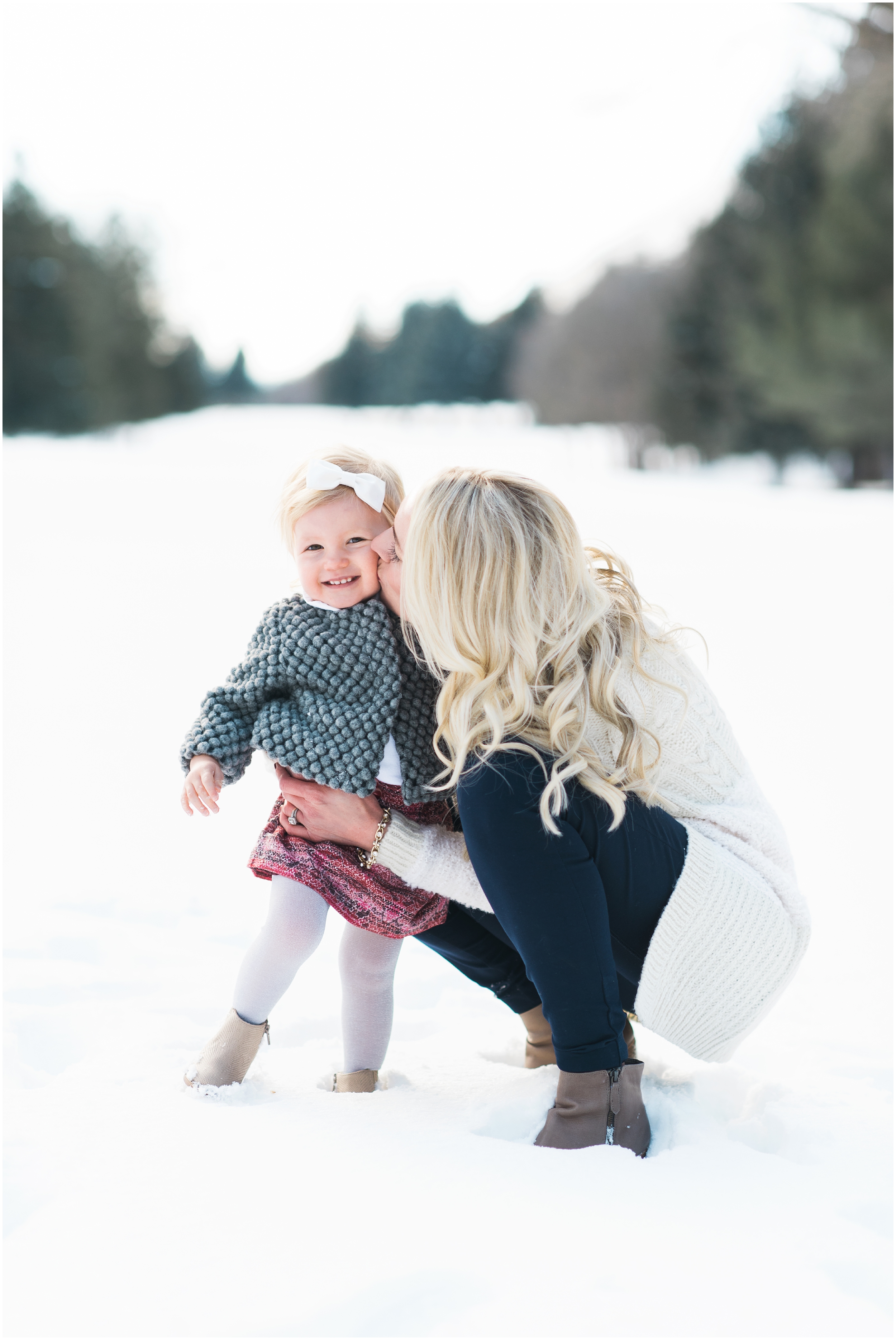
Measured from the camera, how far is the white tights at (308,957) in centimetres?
177

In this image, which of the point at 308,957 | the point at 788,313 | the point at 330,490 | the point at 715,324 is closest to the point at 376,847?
the point at 308,957

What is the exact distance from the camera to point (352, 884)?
180 cm

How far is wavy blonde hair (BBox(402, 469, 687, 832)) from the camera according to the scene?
64.2 inches

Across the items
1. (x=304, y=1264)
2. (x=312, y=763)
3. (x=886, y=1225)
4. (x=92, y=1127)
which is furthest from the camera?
(x=312, y=763)

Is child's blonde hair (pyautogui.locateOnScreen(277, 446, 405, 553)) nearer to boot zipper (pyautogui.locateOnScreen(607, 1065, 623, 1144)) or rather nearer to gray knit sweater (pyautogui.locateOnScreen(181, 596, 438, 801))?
gray knit sweater (pyautogui.locateOnScreen(181, 596, 438, 801))

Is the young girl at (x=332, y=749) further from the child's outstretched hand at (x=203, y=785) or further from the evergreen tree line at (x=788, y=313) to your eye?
the evergreen tree line at (x=788, y=313)

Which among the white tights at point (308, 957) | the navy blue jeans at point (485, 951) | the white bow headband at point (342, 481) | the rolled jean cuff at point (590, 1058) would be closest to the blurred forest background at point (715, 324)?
the white bow headband at point (342, 481)

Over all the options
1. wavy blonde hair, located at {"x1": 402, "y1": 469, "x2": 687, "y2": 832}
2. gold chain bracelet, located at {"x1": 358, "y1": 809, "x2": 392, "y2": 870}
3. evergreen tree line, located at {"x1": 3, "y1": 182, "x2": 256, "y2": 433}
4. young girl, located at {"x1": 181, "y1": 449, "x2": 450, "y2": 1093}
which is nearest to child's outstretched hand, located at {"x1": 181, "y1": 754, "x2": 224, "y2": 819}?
young girl, located at {"x1": 181, "y1": 449, "x2": 450, "y2": 1093}

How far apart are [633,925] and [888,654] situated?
4.79m

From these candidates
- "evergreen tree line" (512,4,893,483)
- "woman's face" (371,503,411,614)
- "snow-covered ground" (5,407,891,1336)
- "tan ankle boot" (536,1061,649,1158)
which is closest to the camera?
"snow-covered ground" (5,407,891,1336)

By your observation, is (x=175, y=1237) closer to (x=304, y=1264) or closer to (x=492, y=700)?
(x=304, y=1264)

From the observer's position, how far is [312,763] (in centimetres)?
178

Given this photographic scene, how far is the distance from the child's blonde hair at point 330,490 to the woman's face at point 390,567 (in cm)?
5

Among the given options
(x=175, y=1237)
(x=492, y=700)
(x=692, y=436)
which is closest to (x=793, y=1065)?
(x=492, y=700)
